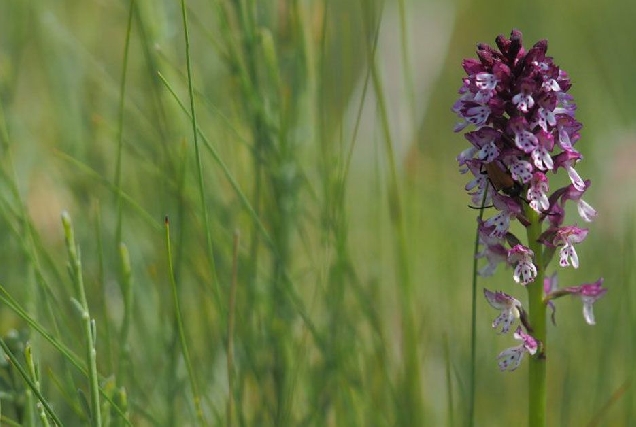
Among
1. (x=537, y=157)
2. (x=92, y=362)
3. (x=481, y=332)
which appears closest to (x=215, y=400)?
(x=481, y=332)

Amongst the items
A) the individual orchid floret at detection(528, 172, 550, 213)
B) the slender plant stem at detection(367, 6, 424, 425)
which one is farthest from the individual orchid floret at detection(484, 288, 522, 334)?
the slender plant stem at detection(367, 6, 424, 425)

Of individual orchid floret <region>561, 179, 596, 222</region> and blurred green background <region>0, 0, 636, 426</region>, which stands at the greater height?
blurred green background <region>0, 0, 636, 426</region>

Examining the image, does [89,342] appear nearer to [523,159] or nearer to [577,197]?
[523,159]

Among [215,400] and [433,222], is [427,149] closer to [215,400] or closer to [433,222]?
[433,222]

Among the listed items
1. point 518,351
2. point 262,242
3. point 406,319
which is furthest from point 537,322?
point 262,242

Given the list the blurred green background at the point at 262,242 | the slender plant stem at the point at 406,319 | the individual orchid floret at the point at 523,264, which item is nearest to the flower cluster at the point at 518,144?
the individual orchid floret at the point at 523,264

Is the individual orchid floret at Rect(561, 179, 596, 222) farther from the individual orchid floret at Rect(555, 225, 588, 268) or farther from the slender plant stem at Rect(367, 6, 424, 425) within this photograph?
the slender plant stem at Rect(367, 6, 424, 425)

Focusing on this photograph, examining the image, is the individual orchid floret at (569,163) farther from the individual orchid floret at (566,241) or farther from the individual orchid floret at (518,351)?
the individual orchid floret at (518,351)
